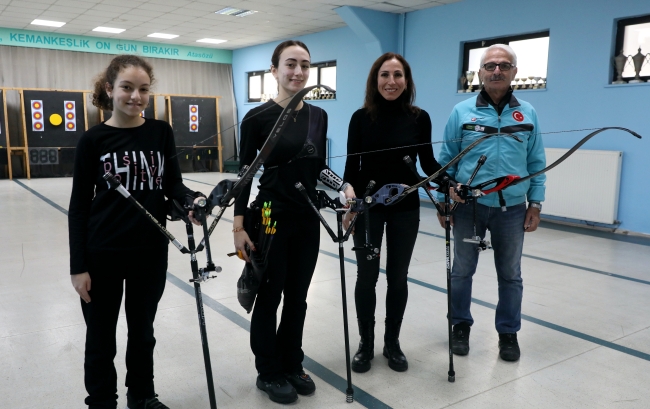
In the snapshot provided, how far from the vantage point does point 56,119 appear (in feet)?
31.0

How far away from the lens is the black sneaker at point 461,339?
223cm

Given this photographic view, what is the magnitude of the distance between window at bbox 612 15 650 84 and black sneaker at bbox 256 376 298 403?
4.54 m

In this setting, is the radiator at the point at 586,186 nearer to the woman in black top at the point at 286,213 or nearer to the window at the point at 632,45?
the window at the point at 632,45

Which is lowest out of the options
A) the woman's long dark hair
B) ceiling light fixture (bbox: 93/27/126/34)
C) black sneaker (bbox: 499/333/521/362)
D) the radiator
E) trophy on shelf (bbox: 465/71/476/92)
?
black sneaker (bbox: 499/333/521/362)

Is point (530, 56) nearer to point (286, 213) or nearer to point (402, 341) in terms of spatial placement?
point (402, 341)

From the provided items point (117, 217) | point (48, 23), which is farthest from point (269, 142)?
point (48, 23)

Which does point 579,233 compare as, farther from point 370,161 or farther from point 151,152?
point 151,152

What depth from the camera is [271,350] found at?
1.81 meters

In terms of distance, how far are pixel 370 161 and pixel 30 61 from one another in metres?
9.43

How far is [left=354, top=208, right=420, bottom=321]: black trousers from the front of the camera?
1990mm

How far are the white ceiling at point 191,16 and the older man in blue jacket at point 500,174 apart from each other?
187 inches

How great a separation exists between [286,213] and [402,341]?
3.29ft

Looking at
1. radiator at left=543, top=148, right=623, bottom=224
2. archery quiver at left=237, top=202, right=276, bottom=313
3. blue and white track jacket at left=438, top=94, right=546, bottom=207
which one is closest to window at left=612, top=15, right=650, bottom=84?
radiator at left=543, top=148, right=623, bottom=224

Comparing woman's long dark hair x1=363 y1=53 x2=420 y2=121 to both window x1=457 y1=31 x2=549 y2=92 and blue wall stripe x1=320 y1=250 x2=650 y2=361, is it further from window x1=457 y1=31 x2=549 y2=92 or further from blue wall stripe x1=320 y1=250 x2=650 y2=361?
window x1=457 y1=31 x2=549 y2=92
